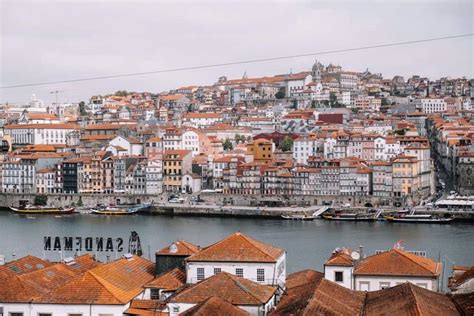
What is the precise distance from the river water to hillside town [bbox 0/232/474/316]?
4.97 metres

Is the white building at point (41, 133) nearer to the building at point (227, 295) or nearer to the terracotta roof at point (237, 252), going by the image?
the terracotta roof at point (237, 252)

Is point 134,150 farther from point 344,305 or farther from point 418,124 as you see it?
point 344,305

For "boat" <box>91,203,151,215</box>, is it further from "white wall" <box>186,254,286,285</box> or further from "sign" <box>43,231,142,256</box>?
"white wall" <box>186,254,286,285</box>

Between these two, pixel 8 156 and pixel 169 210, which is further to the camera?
pixel 8 156

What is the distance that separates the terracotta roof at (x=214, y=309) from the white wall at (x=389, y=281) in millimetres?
2244

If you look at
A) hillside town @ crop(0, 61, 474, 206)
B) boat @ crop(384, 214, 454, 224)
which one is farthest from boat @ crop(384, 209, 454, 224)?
hillside town @ crop(0, 61, 474, 206)

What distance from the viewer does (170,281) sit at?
8.87 m

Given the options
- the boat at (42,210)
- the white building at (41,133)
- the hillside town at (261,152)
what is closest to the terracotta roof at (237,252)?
the hillside town at (261,152)

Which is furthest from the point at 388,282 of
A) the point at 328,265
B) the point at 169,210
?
the point at 169,210

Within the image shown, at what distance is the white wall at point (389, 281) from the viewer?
9.14m

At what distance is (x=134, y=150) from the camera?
3684cm

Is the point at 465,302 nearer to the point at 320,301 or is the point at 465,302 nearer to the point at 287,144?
the point at 320,301

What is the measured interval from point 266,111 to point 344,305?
41196 millimetres

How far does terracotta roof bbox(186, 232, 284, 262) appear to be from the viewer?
28.7ft
